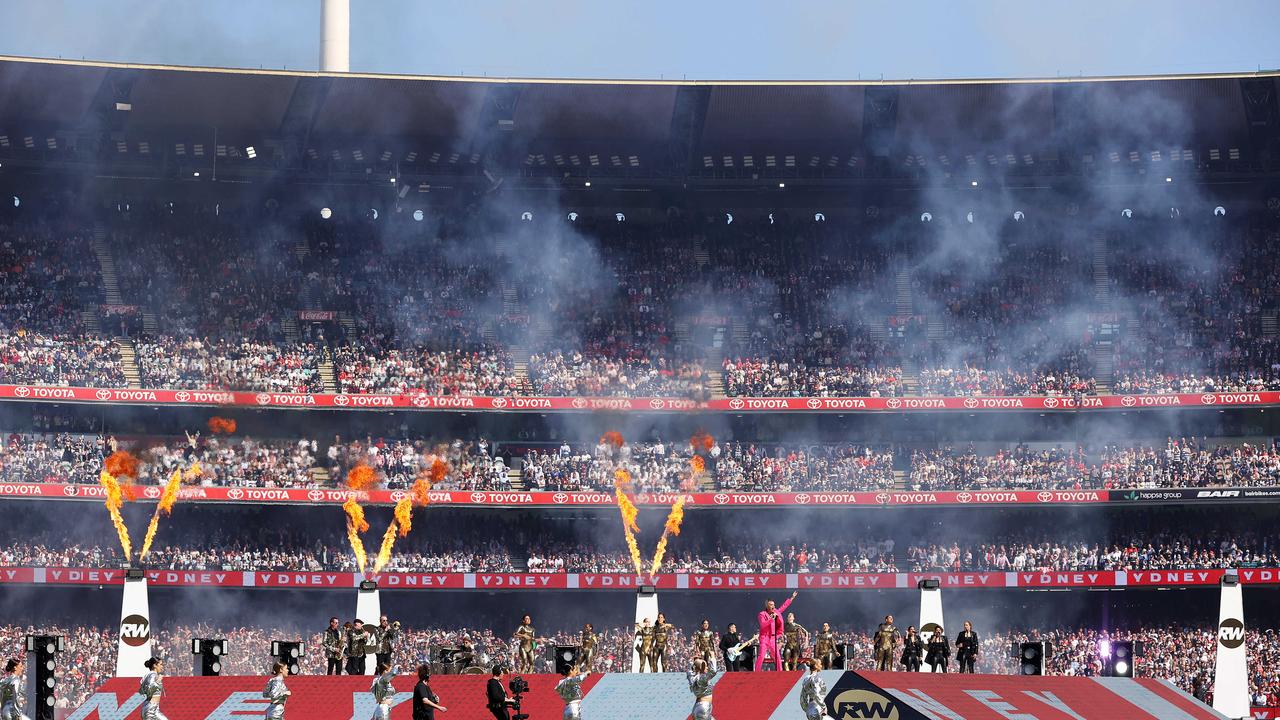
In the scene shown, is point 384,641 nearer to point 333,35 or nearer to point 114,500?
point 114,500

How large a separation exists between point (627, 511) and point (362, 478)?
26.2 feet

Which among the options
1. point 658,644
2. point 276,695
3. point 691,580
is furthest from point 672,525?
point 276,695

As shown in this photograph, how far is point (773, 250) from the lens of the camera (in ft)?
182

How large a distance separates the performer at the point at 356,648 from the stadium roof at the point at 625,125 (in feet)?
74.6

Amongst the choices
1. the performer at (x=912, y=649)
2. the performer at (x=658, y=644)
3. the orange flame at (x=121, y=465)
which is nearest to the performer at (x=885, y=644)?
the performer at (x=912, y=649)

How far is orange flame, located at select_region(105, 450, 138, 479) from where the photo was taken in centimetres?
4684

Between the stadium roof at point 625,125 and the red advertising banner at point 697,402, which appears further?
the stadium roof at point 625,125

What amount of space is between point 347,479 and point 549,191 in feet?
42.5

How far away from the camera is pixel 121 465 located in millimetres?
47062

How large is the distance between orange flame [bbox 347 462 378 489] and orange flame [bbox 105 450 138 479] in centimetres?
636

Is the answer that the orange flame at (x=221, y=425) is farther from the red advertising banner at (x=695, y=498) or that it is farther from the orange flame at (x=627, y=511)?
the orange flame at (x=627, y=511)

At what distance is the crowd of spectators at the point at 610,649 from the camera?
4281 cm

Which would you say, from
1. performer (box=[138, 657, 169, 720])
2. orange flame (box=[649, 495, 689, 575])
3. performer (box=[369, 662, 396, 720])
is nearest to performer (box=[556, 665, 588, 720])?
performer (box=[369, 662, 396, 720])

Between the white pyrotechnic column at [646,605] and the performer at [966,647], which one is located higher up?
the white pyrotechnic column at [646,605]
